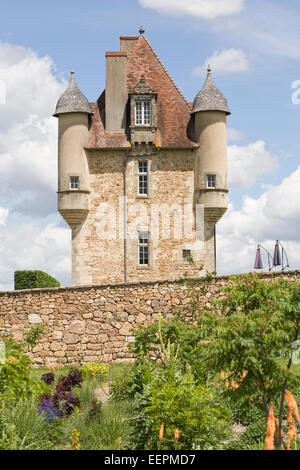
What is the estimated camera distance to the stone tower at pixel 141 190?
28.5 m

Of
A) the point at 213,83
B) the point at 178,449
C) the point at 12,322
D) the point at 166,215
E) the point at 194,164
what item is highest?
the point at 213,83

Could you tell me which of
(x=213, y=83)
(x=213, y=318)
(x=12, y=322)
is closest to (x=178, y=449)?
(x=213, y=318)

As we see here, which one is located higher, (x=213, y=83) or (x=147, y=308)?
(x=213, y=83)

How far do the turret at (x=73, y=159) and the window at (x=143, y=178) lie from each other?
2.34 metres

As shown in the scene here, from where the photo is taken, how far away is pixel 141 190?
28.7 meters

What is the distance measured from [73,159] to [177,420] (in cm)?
2077

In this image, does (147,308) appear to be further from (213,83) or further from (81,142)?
(213,83)

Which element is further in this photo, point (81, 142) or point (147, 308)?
point (81, 142)

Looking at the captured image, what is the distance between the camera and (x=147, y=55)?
3094 centimetres

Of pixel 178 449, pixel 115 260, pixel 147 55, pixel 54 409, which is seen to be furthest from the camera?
pixel 147 55

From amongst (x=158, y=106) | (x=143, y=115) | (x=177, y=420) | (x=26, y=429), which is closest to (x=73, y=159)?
(x=143, y=115)

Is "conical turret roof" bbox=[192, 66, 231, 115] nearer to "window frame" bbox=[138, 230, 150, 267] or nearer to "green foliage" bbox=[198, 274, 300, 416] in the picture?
"window frame" bbox=[138, 230, 150, 267]

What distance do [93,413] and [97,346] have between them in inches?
367

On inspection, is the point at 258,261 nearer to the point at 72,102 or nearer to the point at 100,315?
the point at 100,315
